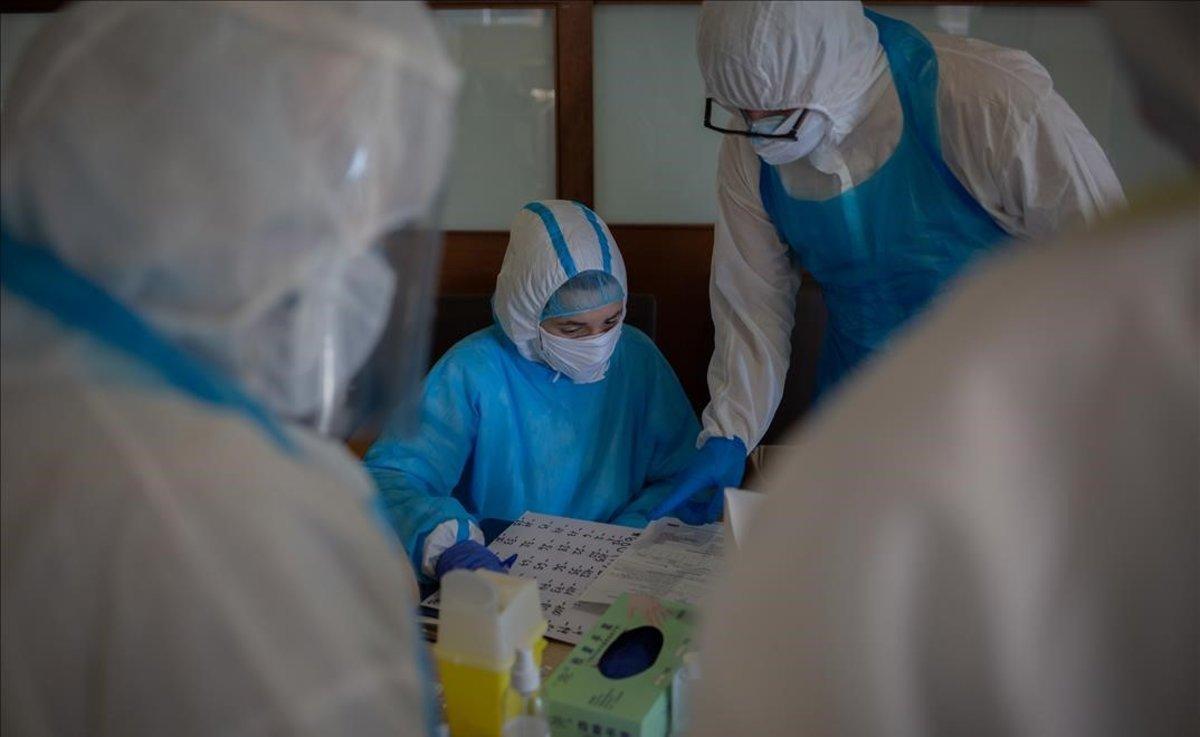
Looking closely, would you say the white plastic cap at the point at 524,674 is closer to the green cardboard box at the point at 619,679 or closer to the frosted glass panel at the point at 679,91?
the green cardboard box at the point at 619,679

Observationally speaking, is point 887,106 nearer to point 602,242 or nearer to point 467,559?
point 602,242

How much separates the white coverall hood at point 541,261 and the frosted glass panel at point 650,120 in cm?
62

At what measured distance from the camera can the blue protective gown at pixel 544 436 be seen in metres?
2.02

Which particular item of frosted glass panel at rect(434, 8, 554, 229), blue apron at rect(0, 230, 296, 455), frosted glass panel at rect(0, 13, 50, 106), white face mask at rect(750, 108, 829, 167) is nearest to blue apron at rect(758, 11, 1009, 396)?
white face mask at rect(750, 108, 829, 167)

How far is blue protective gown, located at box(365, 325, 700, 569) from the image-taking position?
2.02 m

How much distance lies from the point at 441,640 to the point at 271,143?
565 mm

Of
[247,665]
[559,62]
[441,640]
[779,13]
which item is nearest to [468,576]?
[441,640]

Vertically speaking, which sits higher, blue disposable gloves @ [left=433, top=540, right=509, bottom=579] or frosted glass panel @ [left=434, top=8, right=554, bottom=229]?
frosted glass panel @ [left=434, top=8, right=554, bottom=229]

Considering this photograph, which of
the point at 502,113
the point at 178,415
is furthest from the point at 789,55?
the point at 502,113

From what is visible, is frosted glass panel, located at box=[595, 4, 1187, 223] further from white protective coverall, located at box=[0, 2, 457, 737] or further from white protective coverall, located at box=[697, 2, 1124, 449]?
white protective coverall, located at box=[0, 2, 457, 737]

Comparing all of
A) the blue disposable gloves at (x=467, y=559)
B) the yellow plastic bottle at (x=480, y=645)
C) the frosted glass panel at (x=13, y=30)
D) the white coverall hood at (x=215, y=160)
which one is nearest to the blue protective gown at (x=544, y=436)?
the blue disposable gloves at (x=467, y=559)

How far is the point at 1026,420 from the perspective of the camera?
18.5 inches

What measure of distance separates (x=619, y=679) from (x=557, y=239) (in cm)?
107

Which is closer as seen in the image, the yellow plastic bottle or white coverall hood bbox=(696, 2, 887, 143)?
the yellow plastic bottle
